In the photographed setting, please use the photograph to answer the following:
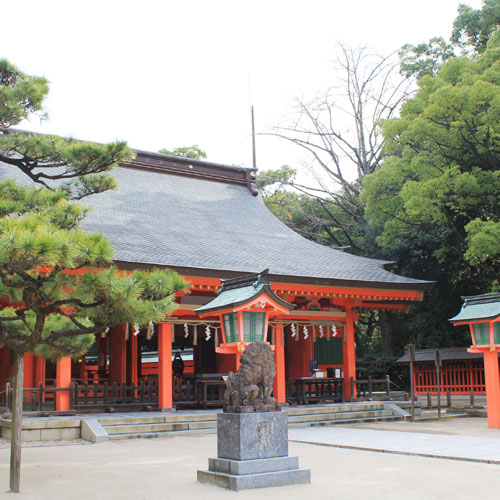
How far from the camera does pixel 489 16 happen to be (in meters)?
23.8

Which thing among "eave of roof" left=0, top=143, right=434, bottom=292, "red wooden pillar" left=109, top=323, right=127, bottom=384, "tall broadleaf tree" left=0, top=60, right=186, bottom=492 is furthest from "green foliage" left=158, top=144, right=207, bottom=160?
"tall broadleaf tree" left=0, top=60, right=186, bottom=492

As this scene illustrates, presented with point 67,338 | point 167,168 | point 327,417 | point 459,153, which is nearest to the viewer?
point 67,338

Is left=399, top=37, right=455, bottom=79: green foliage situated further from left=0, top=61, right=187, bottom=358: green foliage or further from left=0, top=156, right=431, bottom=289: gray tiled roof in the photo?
left=0, top=61, right=187, bottom=358: green foliage

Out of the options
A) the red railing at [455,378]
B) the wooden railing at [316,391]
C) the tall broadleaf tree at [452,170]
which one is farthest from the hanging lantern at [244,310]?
the red railing at [455,378]

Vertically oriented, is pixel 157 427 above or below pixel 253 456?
below

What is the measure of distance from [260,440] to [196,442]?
158 inches

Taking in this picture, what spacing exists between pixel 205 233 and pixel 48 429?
745cm

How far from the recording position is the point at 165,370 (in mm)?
13320

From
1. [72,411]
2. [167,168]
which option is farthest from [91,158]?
[167,168]

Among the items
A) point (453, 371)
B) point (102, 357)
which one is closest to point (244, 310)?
point (102, 357)

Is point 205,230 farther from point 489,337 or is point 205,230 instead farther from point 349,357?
point 489,337

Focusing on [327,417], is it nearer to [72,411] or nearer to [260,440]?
[72,411]

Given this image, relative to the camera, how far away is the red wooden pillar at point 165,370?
13281 mm

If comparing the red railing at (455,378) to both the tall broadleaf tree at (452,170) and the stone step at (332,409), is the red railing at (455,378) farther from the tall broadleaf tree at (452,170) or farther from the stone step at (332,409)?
the stone step at (332,409)
